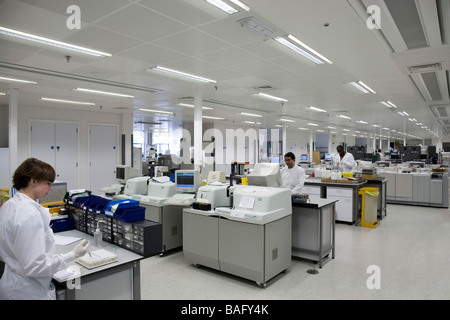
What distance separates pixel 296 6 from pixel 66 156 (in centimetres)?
788

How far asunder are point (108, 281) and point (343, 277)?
104 inches

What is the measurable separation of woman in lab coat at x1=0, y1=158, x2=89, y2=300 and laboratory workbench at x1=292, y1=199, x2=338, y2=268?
2917 millimetres

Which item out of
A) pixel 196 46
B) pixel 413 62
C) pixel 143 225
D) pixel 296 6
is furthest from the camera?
pixel 413 62

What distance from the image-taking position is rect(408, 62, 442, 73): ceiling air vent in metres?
4.47

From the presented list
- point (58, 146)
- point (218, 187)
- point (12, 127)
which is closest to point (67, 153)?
point (58, 146)

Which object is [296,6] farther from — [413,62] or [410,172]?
[410,172]

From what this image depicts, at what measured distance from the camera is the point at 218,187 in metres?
3.72

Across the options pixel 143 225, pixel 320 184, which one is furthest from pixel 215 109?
pixel 143 225

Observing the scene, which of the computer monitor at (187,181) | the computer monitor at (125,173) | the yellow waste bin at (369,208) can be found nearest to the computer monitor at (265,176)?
the computer monitor at (187,181)

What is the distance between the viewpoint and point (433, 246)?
14.6 feet

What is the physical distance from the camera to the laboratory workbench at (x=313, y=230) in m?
3.70

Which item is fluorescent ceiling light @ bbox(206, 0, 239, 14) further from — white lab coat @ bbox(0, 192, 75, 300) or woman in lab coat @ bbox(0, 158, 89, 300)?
white lab coat @ bbox(0, 192, 75, 300)

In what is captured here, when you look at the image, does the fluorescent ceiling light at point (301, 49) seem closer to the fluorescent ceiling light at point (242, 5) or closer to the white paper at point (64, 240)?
the fluorescent ceiling light at point (242, 5)
